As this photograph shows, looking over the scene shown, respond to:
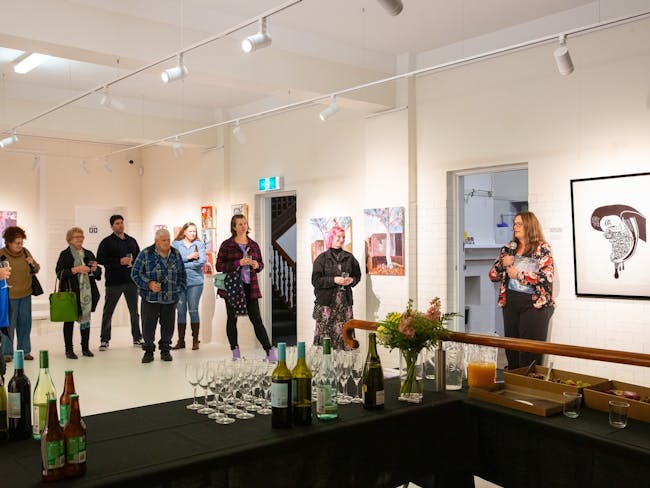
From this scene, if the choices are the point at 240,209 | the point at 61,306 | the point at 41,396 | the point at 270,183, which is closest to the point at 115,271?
the point at 61,306

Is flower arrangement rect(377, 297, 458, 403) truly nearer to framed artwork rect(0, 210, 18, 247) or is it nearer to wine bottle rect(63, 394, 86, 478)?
wine bottle rect(63, 394, 86, 478)

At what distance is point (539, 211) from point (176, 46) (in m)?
3.68

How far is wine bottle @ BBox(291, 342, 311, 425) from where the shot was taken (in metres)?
2.62

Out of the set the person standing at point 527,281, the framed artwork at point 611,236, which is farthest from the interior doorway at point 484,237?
the framed artwork at point 611,236

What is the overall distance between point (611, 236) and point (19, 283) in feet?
20.8

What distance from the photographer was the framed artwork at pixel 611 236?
5.68 meters

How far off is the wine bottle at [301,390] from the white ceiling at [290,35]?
4.01m

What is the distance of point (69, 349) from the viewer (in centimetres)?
861

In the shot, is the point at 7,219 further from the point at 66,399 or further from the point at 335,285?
the point at 66,399

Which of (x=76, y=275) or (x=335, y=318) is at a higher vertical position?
(x=76, y=275)

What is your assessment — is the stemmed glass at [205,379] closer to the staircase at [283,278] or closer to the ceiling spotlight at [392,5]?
the ceiling spotlight at [392,5]

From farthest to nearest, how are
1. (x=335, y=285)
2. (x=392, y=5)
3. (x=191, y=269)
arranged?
(x=191, y=269), (x=335, y=285), (x=392, y=5)

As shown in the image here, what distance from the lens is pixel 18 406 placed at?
240cm

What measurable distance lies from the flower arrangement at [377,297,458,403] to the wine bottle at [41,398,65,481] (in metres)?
1.49
